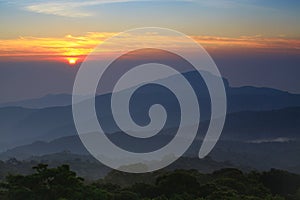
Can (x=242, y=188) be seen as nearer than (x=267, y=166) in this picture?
Yes

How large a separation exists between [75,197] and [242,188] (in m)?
17.3

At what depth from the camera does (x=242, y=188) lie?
117 feet

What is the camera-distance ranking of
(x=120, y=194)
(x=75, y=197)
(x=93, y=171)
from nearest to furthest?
(x=75, y=197) → (x=120, y=194) → (x=93, y=171)

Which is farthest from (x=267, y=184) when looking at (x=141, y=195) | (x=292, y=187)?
(x=141, y=195)

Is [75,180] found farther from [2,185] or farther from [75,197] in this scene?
[2,185]

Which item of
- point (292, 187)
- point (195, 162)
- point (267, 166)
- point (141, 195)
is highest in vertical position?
point (141, 195)

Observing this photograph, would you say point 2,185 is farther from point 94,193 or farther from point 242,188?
point 242,188

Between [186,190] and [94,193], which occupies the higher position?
[94,193]

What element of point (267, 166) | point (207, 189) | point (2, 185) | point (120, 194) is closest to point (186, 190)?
point (207, 189)

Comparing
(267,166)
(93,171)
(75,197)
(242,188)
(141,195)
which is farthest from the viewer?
(267,166)

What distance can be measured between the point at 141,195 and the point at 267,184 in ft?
63.1

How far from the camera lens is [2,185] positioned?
23.8 meters

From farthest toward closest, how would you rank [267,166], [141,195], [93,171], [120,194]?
1. [267,166]
2. [93,171]
3. [141,195]
4. [120,194]

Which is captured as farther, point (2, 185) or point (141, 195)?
point (141, 195)
